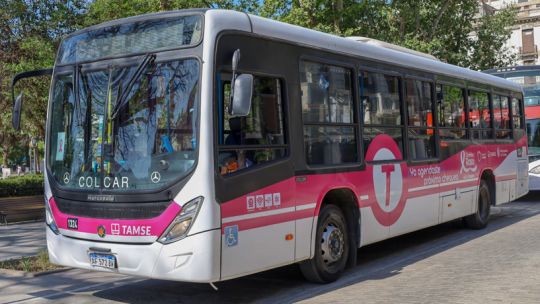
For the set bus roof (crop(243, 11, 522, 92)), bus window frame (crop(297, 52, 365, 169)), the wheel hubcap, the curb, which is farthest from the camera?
the curb

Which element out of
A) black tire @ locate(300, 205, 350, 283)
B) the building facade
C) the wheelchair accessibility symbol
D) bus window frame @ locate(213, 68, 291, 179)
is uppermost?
the building facade

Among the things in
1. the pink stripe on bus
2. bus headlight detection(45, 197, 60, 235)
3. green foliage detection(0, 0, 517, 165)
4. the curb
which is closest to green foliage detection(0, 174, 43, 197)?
green foliage detection(0, 0, 517, 165)

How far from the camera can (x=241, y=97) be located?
5535mm

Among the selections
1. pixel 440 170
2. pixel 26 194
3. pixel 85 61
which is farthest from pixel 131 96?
pixel 26 194

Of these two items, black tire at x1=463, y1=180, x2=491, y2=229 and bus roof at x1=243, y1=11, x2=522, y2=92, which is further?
black tire at x1=463, y1=180, x2=491, y2=229

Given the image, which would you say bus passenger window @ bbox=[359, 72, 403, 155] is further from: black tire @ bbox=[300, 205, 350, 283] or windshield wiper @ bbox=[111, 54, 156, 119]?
windshield wiper @ bbox=[111, 54, 156, 119]

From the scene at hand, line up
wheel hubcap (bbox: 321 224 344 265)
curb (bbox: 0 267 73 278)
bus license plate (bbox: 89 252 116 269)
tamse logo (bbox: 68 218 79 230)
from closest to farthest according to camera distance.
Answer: bus license plate (bbox: 89 252 116 269) < tamse logo (bbox: 68 218 79 230) < wheel hubcap (bbox: 321 224 344 265) < curb (bbox: 0 267 73 278)

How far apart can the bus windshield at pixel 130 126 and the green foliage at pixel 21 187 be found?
12.8m

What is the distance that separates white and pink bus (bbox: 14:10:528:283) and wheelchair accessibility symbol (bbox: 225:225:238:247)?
16mm

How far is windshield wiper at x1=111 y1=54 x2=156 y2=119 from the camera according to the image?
19.5 ft

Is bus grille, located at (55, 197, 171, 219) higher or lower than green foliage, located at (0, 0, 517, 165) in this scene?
lower

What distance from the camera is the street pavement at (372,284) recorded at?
6605 millimetres

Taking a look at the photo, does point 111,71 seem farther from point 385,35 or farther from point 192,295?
point 385,35

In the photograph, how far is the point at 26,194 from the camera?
18484mm
